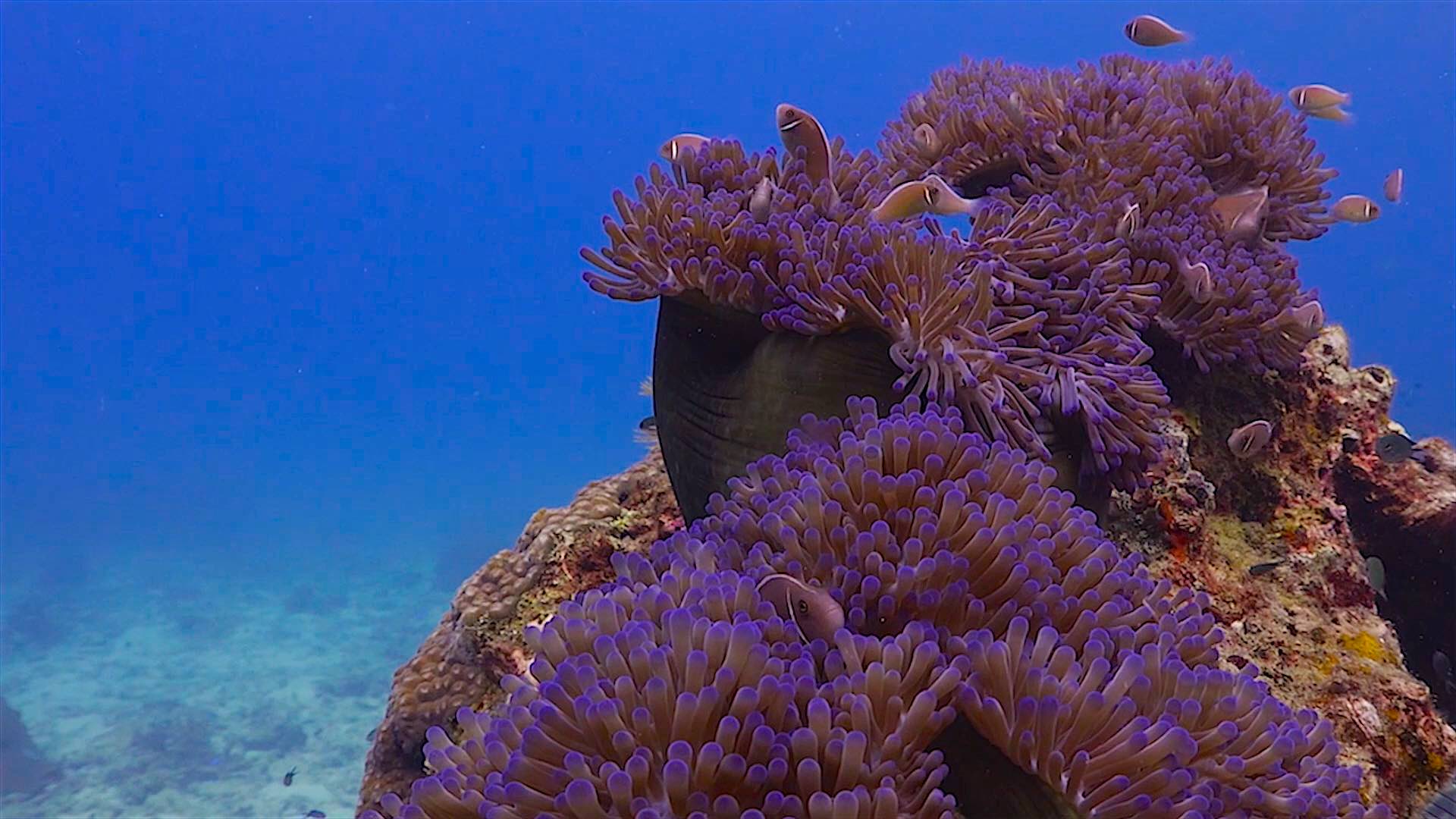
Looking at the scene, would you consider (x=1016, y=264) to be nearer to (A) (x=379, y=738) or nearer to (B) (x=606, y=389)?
(A) (x=379, y=738)

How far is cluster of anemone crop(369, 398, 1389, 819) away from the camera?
1305 mm

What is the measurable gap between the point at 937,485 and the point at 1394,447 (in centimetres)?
264

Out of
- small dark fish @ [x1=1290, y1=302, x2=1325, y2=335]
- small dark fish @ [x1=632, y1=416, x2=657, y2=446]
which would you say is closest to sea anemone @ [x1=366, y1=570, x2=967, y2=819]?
small dark fish @ [x1=1290, y1=302, x2=1325, y2=335]

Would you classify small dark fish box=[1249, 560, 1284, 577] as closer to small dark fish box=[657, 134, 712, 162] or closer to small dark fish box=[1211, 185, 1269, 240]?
small dark fish box=[1211, 185, 1269, 240]

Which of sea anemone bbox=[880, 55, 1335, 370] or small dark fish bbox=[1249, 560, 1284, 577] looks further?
sea anemone bbox=[880, 55, 1335, 370]

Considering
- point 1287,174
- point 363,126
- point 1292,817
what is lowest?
point 1292,817

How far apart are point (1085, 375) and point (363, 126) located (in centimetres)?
9028

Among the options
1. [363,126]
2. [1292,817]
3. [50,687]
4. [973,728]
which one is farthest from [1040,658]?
[363,126]

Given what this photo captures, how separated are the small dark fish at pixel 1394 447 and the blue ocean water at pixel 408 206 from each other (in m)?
32.2

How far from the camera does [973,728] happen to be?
4.99ft

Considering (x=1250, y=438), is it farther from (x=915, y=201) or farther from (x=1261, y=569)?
(x=915, y=201)

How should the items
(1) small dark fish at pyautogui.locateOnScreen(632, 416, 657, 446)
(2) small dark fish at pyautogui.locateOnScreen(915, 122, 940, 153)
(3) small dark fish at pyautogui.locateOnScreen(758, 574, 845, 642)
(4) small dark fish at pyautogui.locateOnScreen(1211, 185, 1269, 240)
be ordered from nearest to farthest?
1. (3) small dark fish at pyautogui.locateOnScreen(758, 574, 845, 642)
2. (4) small dark fish at pyautogui.locateOnScreen(1211, 185, 1269, 240)
3. (2) small dark fish at pyautogui.locateOnScreen(915, 122, 940, 153)
4. (1) small dark fish at pyautogui.locateOnScreen(632, 416, 657, 446)

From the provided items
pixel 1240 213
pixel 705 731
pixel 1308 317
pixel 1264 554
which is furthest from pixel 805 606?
pixel 1240 213

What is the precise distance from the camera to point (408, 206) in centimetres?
8575
